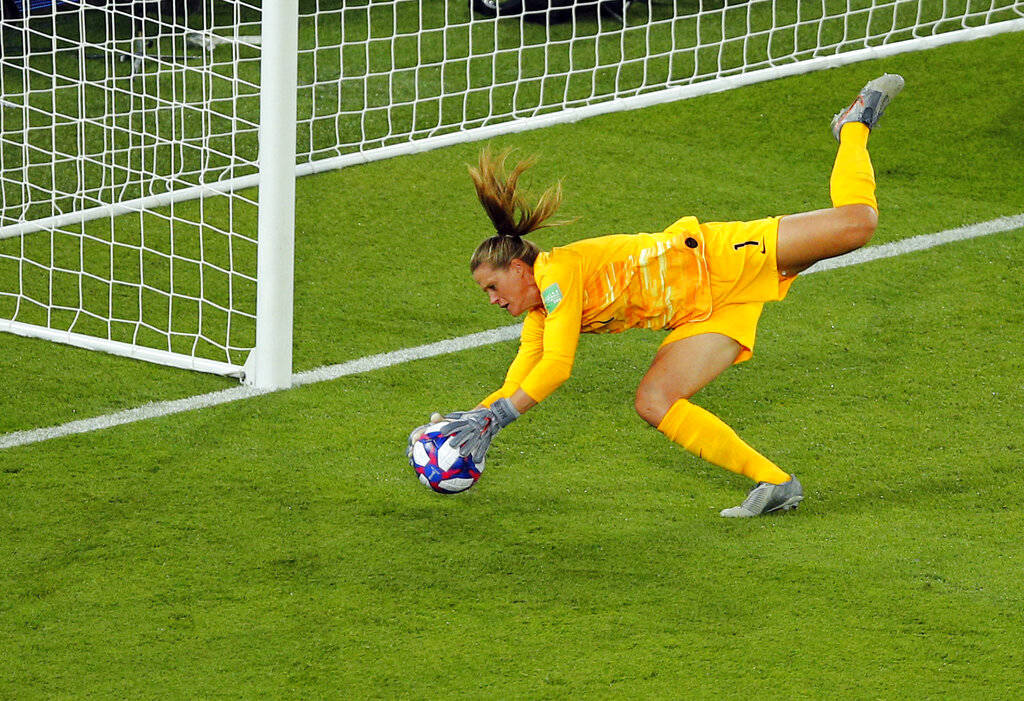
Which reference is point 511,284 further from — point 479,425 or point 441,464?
point 441,464

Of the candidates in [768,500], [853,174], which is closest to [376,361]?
[768,500]

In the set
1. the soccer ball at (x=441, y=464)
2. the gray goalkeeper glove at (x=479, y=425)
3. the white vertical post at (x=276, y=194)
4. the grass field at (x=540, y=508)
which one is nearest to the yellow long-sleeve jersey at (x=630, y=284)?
the gray goalkeeper glove at (x=479, y=425)

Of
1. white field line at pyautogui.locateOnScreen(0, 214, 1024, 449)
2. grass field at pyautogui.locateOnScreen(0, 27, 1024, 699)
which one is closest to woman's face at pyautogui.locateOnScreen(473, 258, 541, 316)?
grass field at pyautogui.locateOnScreen(0, 27, 1024, 699)

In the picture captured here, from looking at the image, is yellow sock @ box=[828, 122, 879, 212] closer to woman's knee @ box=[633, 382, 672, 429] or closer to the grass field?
woman's knee @ box=[633, 382, 672, 429]

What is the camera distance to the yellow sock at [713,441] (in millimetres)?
4250

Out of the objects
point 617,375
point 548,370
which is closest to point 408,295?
point 617,375

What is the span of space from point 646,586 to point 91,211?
150 inches

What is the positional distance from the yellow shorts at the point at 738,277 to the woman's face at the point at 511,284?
0.51m

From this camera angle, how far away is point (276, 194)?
502 cm

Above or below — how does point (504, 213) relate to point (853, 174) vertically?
below

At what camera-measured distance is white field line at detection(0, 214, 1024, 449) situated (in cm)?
500

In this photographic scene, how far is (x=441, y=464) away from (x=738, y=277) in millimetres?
1116

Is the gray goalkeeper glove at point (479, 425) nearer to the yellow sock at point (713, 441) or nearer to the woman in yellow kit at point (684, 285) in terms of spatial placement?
the woman in yellow kit at point (684, 285)

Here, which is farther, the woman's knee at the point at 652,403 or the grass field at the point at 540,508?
the woman's knee at the point at 652,403
